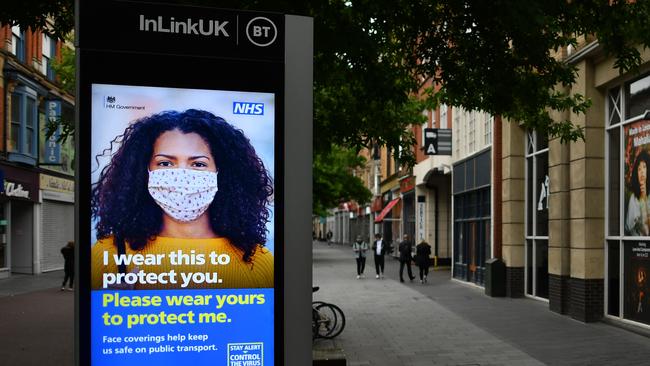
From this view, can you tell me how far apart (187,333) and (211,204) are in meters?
0.67

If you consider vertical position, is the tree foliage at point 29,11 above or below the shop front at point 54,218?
above

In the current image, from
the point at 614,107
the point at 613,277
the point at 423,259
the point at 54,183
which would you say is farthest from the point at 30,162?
the point at 613,277

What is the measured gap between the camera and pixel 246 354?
345 centimetres

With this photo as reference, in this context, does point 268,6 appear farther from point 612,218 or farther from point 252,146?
point 612,218

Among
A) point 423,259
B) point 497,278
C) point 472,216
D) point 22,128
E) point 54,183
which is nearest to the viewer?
point 497,278

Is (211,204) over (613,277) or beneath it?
over

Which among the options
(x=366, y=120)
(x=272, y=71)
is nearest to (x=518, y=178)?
(x=366, y=120)

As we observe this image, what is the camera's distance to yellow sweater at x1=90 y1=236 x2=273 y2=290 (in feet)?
10.6

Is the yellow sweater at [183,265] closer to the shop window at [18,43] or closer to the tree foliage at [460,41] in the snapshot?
the tree foliage at [460,41]

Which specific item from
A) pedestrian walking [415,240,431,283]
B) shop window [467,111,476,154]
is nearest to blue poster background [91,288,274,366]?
shop window [467,111,476,154]

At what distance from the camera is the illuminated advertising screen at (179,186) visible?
3.25m

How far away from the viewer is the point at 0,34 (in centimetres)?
2264

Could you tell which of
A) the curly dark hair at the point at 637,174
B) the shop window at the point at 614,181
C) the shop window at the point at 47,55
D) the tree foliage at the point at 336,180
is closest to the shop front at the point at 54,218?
the shop window at the point at 47,55

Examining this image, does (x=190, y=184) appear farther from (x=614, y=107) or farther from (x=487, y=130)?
(x=487, y=130)
